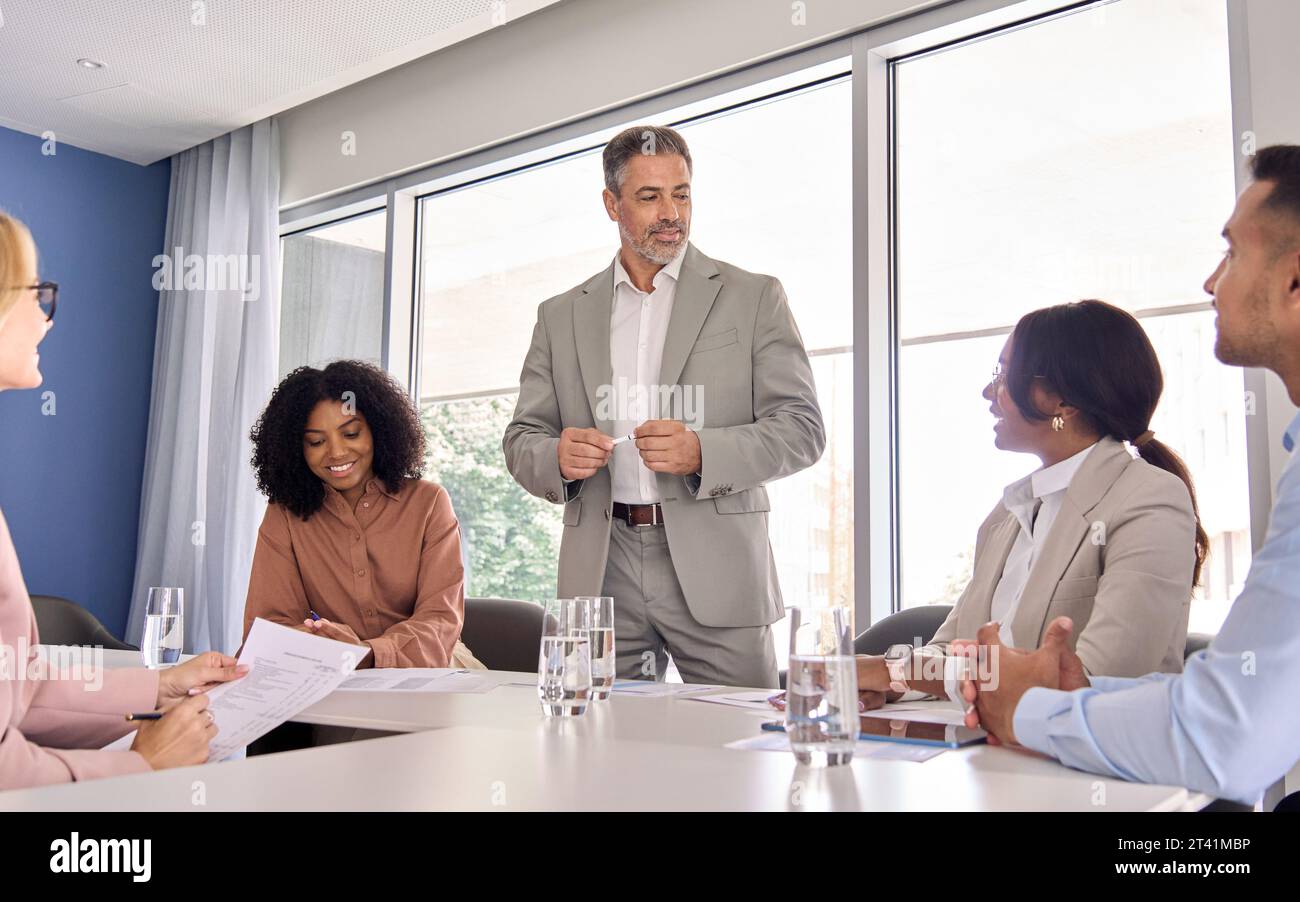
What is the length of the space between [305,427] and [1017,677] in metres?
1.96

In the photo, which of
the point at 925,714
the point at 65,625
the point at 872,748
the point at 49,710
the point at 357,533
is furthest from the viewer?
the point at 65,625

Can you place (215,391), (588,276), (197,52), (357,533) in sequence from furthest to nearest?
(215,391) < (588,276) < (197,52) < (357,533)

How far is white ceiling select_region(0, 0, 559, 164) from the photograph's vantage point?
3.87 meters

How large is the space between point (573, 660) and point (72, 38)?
3.87 m

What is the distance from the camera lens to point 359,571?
245 centimetres

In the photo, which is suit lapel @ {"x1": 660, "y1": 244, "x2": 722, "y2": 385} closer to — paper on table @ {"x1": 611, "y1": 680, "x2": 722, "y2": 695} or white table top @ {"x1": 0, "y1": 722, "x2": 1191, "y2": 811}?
paper on table @ {"x1": 611, "y1": 680, "x2": 722, "y2": 695}

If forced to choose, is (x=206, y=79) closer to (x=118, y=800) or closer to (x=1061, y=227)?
(x=1061, y=227)

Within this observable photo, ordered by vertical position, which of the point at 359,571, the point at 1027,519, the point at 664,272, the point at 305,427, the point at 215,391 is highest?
the point at 215,391

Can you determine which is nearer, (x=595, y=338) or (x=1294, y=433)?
(x=1294, y=433)

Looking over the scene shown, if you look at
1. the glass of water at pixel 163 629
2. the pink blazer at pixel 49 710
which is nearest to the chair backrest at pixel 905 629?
the glass of water at pixel 163 629

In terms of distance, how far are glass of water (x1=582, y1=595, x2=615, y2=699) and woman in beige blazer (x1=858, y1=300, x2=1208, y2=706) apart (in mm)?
347

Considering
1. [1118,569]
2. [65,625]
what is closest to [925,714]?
[1118,569]

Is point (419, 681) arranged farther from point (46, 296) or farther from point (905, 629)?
point (905, 629)
